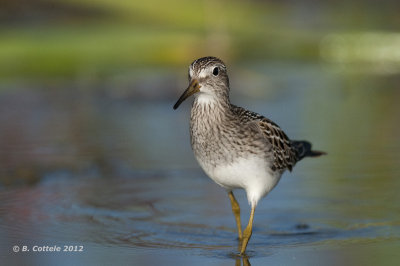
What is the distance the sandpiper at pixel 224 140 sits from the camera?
784cm

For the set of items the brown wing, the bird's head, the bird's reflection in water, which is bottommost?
the bird's reflection in water

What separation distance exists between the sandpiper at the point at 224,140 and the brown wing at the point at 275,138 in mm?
82

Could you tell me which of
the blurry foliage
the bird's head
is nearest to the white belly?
the bird's head

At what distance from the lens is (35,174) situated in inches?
420

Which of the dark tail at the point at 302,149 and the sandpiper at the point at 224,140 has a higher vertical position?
the dark tail at the point at 302,149

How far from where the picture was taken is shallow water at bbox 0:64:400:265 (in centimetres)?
767

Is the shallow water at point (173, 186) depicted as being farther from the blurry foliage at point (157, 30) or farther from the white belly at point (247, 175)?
the blurry foliage at point (157, 30)

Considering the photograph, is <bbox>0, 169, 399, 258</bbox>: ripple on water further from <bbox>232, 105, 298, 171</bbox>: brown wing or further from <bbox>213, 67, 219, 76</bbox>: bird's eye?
<bbox>213, 67, 219, 76</bbox>: bird's eye

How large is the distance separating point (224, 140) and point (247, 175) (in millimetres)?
362

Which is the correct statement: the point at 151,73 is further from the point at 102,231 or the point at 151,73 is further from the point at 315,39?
the point at 102,231

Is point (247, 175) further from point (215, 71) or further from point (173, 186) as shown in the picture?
point (173, 186)

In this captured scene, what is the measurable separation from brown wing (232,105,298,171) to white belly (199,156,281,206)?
232mm

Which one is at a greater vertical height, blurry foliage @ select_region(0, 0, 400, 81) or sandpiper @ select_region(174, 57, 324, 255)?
blurry foliage @ select_region(0, 0, 400, 81)

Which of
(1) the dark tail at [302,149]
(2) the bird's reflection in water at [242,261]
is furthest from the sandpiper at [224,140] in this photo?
(1) the dark tail at [302,149]
